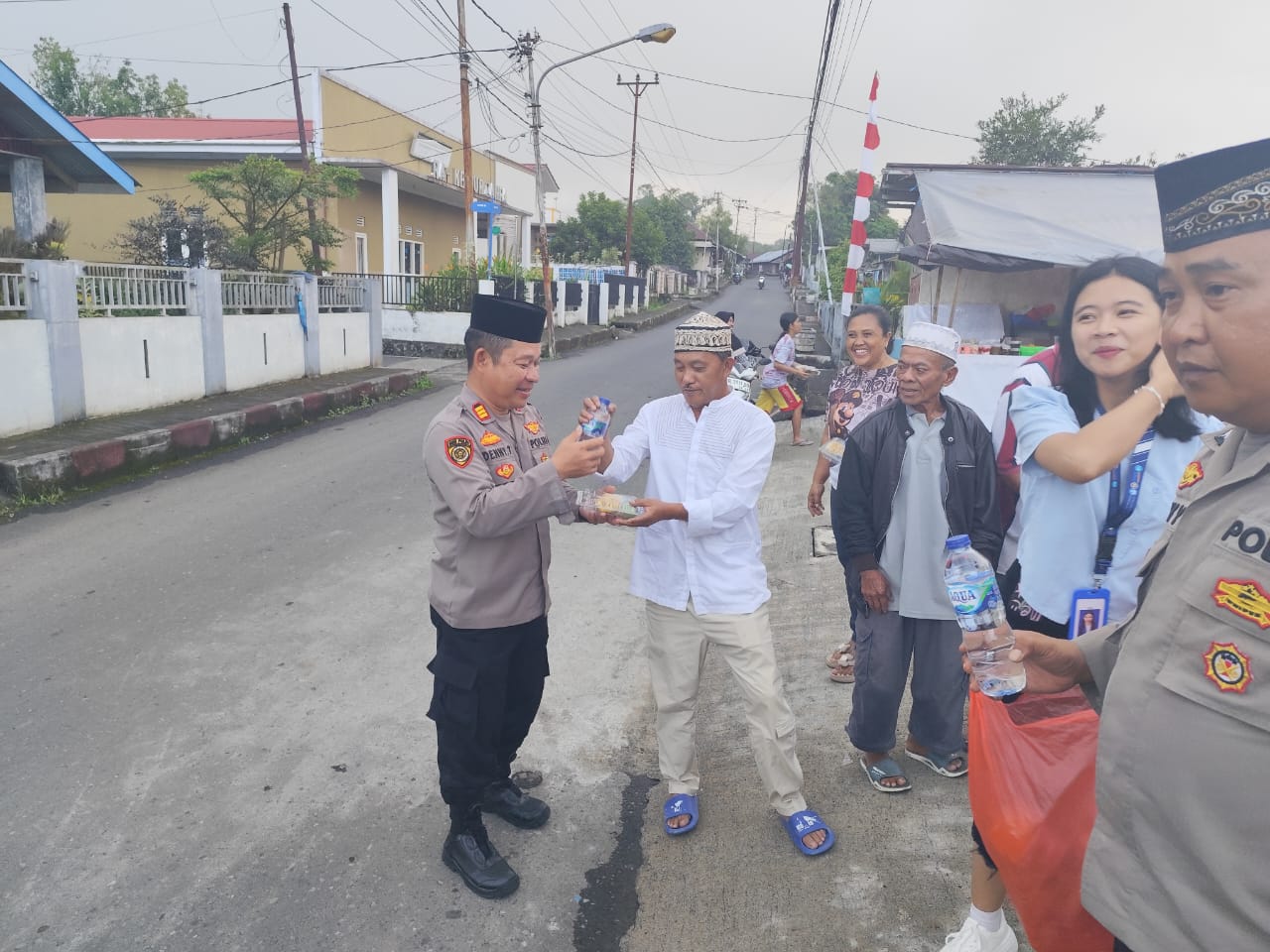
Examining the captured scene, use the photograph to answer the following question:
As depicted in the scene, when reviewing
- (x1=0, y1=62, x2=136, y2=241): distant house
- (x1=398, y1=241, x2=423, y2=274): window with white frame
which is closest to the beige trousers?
(x1=0, y1=62, x2=136, y2=241): distant house

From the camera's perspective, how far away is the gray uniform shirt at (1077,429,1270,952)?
3.62 ft

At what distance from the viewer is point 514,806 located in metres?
3.01

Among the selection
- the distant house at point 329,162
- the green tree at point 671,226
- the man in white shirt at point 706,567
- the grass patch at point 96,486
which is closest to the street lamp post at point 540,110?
the distant house at point 329,162

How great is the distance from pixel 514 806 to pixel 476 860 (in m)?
0.36

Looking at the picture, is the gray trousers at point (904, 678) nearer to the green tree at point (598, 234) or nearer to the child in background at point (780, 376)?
the child in background at point (780, 376)

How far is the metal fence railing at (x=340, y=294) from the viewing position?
13.2 meters

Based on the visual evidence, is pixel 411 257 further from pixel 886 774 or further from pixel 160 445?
pixel 886 774

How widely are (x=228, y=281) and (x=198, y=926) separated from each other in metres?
9.87

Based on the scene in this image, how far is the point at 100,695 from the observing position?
3789mm

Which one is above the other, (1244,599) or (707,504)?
(1244,599)

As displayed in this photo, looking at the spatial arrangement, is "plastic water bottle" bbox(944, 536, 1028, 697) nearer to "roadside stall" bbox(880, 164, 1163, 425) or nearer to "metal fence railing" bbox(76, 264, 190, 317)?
"roadside stall" bbox(880, 164, 1163, 425)

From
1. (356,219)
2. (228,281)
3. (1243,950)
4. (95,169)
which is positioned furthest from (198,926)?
(356,219)

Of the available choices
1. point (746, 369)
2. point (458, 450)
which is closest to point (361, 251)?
point (746, 369)

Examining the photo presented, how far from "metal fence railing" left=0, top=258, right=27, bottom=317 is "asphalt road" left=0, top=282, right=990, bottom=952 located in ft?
8.77
